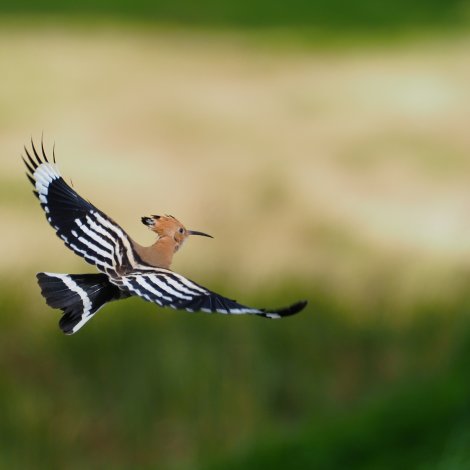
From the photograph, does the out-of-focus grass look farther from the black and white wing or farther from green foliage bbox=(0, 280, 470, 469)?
the black and white wing

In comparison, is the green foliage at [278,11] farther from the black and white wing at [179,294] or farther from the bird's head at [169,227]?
the black and white wing at [179,294]

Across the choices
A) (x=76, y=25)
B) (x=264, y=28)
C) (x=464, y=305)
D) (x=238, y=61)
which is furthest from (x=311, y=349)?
(x=264, y=28)

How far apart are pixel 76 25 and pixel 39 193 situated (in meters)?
12.1

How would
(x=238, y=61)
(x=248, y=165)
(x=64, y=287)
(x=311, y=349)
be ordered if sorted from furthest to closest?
(x=238, y=61) < (x=248, y=165) < (x=311, y=349) < (x=64, y=287)

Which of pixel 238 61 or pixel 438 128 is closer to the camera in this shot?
pixel 438 128

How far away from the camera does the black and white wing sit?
2.02 ft

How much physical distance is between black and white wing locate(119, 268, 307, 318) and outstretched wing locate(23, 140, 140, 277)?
2 cm

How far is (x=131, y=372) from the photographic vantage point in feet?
18.3

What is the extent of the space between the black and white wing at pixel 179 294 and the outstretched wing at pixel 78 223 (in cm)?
2

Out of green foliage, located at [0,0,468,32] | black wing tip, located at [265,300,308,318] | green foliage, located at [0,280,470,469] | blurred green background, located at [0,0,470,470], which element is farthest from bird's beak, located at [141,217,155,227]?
green foliage, located at [0,0,468,32]

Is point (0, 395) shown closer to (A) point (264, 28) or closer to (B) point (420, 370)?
(B) point (420, 370)

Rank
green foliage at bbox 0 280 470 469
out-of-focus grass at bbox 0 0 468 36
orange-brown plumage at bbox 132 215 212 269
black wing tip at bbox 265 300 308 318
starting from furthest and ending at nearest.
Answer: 1. out-of-focus grass at bbox 0 0 468 36
2. green foliage at bbox 0 280 470 469
3. orange-brown plumage at bbox 132 215 212 269
4. black wing tip at bbox 265 300 308 318

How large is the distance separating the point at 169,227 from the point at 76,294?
9 cm

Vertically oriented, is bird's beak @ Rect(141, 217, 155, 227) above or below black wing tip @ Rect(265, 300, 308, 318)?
above
